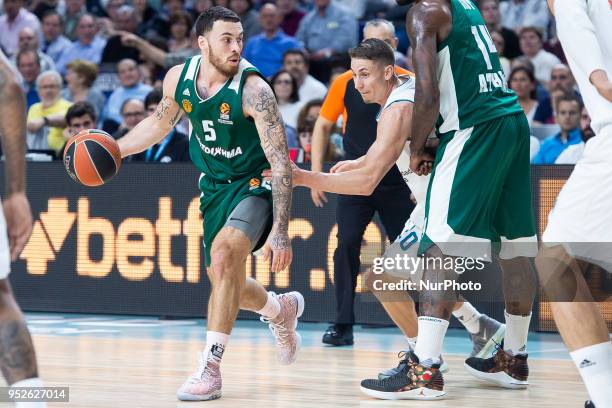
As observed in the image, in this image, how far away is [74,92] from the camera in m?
14.1

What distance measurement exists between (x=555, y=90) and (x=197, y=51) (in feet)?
16.1

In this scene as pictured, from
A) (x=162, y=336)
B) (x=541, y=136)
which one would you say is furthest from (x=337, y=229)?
(x=541, y=136)

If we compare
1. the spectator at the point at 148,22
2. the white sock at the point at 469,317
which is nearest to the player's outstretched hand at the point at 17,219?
the white sock at the point at 469,317

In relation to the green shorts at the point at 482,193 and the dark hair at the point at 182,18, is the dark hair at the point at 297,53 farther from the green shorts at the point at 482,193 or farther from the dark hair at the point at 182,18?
the green shorts at the point at 482,193

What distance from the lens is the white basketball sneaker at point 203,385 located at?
6.18 meters

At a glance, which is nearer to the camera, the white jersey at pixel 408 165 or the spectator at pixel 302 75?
the white jersey at pixel 408 165

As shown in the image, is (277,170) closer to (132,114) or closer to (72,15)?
(132,114)

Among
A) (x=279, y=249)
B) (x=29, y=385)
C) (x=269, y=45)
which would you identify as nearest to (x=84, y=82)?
(x=269, y=45)

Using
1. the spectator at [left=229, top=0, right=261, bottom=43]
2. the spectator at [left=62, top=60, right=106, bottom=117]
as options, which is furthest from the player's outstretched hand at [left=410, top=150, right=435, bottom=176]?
the spectator at [left=229, top=0, right=261, bottom=43]

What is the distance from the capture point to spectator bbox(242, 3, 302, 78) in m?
14.2

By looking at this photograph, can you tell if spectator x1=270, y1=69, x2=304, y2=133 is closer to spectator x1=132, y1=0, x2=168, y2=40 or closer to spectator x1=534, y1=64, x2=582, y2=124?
spectator x1=534, y1=64, x2=582, y2=124

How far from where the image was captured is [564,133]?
10.5 meters

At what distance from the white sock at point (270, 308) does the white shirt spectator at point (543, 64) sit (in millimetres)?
6512

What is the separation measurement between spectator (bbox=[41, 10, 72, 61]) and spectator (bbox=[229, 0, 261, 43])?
2.58 meters
